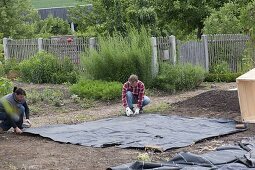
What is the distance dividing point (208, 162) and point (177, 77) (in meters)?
9.65

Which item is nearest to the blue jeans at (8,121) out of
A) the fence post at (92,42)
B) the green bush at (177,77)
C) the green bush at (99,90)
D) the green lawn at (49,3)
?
the green bush at (99,90)

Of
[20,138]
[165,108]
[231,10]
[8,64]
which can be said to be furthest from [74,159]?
[231,10]

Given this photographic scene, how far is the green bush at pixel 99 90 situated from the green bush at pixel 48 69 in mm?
3567

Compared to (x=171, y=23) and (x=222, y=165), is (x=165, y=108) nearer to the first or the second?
(x=222, y=165)

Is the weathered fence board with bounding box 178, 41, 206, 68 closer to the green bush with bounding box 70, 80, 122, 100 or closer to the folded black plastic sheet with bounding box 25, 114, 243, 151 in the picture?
the green bush with bounding box 70, 80, 122, 100

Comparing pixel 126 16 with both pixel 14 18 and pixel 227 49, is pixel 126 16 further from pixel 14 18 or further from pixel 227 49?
pixel 14 18

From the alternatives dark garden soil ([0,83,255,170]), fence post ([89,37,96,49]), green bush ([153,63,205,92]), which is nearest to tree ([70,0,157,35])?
fence post ([89,37,96,49])

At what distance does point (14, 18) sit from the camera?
28703 mm

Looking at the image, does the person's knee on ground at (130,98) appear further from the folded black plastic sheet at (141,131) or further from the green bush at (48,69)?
the green bush at (48,69)

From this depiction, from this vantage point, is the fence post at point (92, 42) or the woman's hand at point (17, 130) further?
the fence post at point (92, 42)

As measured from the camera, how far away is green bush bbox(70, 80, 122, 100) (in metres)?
15.0

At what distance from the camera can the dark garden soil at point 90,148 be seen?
8023mm

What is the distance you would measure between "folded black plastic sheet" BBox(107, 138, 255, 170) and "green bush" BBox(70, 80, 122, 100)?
7257 mm

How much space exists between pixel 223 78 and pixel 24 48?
7.90 metres
